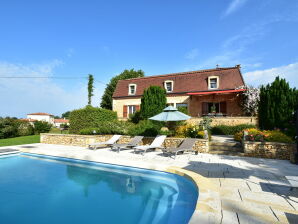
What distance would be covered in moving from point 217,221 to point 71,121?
1740cm

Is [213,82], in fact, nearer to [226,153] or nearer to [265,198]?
[226,153]

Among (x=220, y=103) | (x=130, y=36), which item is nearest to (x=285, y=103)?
(x=220, y=103)

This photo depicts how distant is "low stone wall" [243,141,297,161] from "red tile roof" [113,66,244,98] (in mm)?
13234

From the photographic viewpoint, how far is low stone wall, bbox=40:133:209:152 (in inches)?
408

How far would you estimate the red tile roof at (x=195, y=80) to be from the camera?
834 inches

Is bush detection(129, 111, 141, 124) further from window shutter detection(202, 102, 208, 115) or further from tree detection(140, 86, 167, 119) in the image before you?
window shutter detection(202, 102, 208, 115)

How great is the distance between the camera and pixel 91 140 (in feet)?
42.6

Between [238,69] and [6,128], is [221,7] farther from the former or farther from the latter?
[6,128]

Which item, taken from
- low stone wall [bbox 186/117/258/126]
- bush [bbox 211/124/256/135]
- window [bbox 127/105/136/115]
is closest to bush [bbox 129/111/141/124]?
window [bbox 127/105/136/115]

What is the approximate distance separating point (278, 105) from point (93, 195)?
12.3 m

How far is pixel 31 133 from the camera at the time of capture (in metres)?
21.4

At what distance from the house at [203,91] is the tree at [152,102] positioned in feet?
16.8

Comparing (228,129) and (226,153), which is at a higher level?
(228,129)

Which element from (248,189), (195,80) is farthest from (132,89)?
(248,189)
